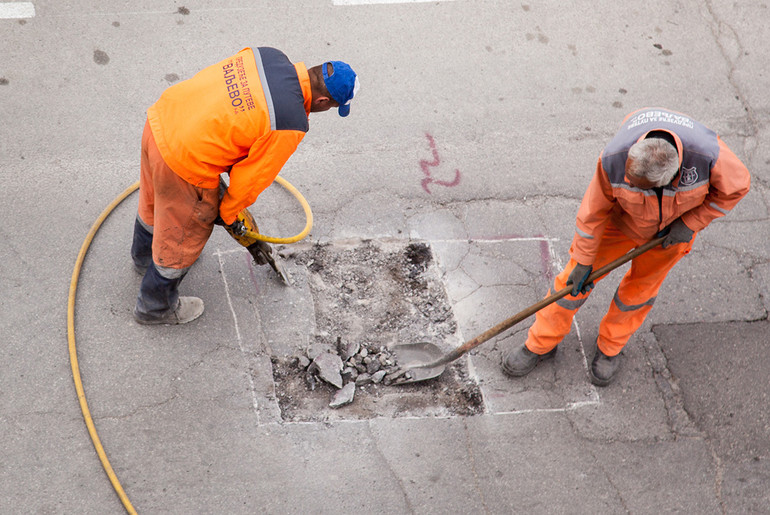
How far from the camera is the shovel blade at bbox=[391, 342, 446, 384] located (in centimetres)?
427

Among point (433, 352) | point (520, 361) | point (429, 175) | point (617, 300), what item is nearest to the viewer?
point (617, 300)

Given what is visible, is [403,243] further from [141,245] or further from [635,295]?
[141,245]

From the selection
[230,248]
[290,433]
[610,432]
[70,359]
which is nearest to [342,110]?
[230,248]

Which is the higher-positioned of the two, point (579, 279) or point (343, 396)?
point (579, 279)

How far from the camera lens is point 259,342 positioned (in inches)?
171

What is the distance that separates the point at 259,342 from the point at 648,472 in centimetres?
264

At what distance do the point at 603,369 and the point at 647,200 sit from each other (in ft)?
4.72

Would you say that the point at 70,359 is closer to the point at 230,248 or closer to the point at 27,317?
the point at 27,317

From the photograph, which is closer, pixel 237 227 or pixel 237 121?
pixel 237 121

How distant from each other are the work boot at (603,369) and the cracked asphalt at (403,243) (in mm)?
86

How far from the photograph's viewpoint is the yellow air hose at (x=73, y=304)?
3707 millimetres

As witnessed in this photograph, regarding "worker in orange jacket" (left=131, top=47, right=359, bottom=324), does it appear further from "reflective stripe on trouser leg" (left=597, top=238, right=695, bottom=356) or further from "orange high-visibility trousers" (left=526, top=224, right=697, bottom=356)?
"reflective stripe on trouser leg" (left=597, top=238, right=695, bottom=356)

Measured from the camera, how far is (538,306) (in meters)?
3.89

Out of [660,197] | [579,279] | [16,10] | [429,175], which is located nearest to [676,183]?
[660,197]
